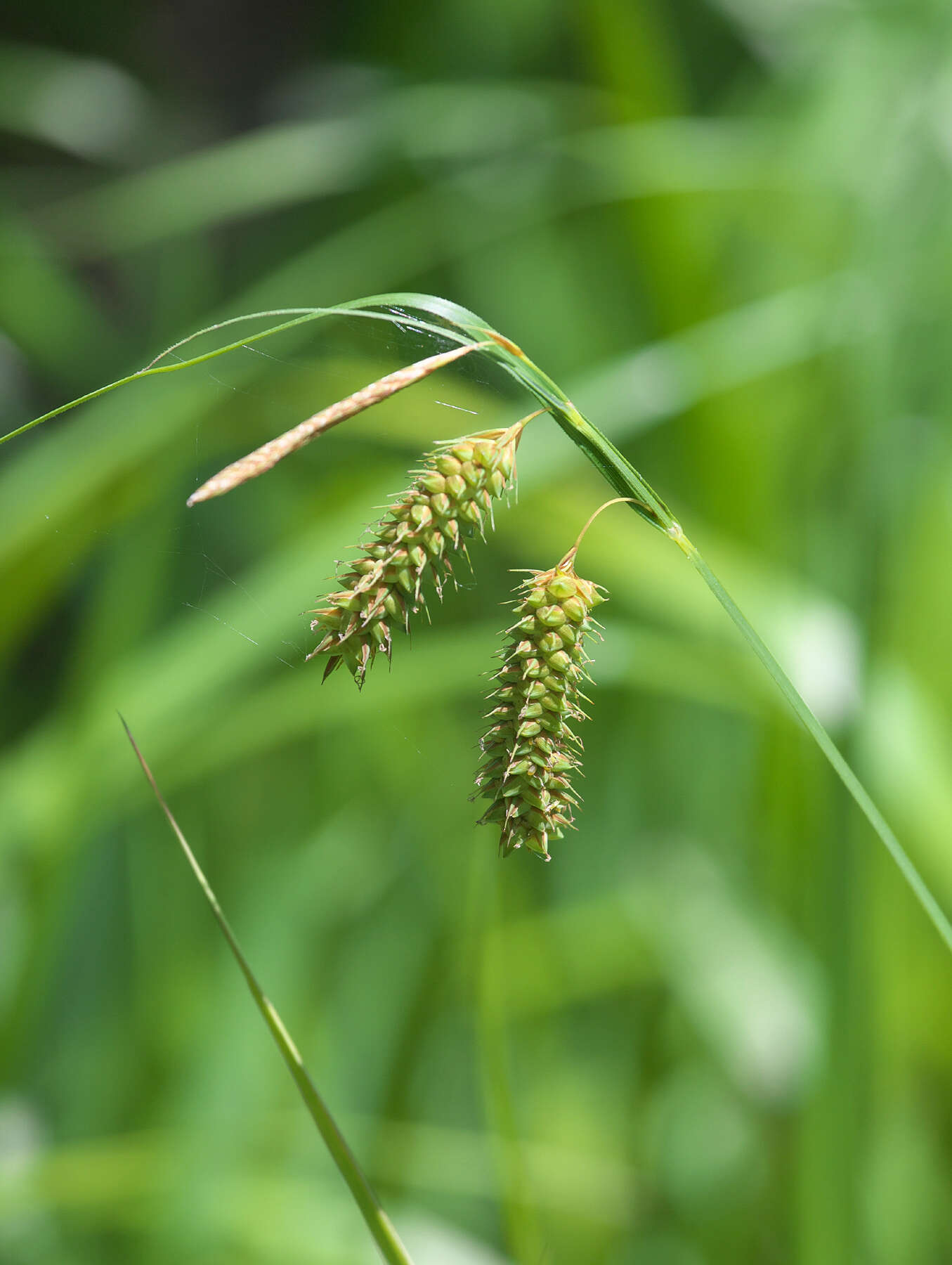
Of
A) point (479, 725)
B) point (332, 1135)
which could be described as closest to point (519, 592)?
point (332, 1135)

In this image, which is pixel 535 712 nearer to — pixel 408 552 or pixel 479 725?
pixel 408 552

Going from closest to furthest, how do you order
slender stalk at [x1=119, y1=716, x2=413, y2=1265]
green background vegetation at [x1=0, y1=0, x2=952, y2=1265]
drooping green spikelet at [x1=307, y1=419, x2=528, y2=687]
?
drooping green spikelet at [x1=307, y1=419, x2=528, y2=687] < slender stalk at [x1=119, y1=716, x2=413, y2=1265] < green background vegetation at [x1=0, y1=0, x2=952, y2=1265]

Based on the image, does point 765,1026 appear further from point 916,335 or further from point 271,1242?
point 916,335

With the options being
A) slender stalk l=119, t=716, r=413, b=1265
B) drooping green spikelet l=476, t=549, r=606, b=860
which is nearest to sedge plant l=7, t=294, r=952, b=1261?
drooping green spikelet l=476, t=549, r=606, b=860

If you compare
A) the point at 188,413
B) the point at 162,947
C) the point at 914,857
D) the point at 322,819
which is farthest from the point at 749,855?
the point at 188,413

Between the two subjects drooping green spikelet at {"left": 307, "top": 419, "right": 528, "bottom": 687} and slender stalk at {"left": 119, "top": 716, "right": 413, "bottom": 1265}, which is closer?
drooping green spikelet at {"left": 307, "top": 419, "right": 528, "bottom": 687}

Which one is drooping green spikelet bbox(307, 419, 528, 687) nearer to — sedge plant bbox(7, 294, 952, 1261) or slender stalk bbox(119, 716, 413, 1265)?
sedge plant bbox(7, 294, 952, 1261)
